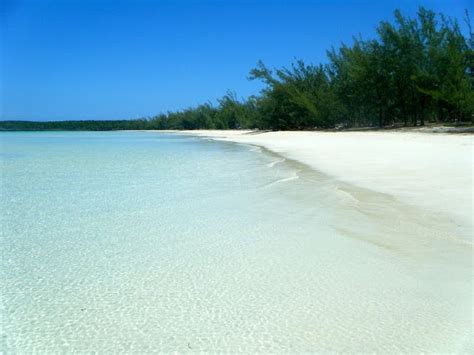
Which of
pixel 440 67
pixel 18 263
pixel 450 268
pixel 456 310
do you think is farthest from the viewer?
pixel 440 67

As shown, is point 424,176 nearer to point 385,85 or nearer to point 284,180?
point 284,180

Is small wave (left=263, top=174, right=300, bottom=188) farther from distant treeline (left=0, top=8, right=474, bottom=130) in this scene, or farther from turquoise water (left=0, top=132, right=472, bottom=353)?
distant treeline (left=0, top=8, right=474, bottom=130)

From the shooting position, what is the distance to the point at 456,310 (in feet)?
6.25

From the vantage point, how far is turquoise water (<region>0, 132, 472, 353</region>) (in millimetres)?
1711

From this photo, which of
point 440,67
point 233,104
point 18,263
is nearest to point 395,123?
A: point 440,67

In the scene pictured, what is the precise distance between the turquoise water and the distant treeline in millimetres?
13780

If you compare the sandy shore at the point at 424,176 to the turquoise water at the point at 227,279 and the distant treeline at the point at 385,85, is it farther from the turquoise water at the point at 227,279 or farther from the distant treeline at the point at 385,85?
the distant treeline at the point at 385,85

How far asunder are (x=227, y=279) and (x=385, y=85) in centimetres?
1968

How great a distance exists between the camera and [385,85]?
20.2 metres

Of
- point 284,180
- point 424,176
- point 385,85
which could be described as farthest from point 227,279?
point 385,85

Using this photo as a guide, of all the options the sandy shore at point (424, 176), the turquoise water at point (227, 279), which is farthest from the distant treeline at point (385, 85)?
the turquoise water at point (227, 279)

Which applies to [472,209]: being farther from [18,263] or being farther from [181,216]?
[18,263]

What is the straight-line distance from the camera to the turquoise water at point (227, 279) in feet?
5.61

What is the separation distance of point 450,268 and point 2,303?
2242mm
